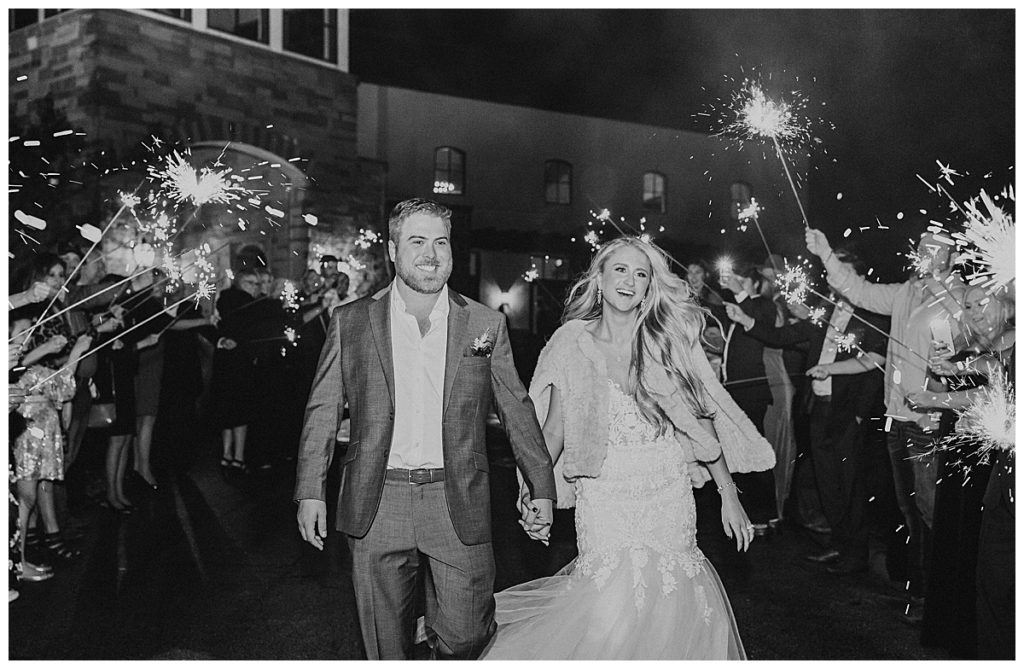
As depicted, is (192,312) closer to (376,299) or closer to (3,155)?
(3,155)

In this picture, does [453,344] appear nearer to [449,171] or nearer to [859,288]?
[449,171]

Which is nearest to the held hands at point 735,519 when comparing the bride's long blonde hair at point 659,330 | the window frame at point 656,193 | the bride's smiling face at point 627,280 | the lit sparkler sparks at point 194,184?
the bride's long blonde hair at point 659,330

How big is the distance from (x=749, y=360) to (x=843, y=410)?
0.52 m

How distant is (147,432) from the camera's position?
468 centimetres

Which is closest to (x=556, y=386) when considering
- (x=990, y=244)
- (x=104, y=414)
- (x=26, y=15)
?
(x=990, y=244)

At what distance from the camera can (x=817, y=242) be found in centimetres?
371

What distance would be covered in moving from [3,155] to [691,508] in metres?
2.94

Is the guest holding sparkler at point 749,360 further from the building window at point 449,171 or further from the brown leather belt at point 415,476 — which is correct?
the brown leather belt at point 415,476

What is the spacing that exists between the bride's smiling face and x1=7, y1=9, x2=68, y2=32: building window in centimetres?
310

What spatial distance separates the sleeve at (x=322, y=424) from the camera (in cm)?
246

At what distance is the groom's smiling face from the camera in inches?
106

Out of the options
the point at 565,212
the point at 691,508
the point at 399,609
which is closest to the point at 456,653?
the point at 399,609

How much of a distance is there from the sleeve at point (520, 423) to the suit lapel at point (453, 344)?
108mm

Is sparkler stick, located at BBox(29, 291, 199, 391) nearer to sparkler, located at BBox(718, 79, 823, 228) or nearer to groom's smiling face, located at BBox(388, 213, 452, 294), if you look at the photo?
groom's smiling face, located at BBox(388, 213, 452, 294)
